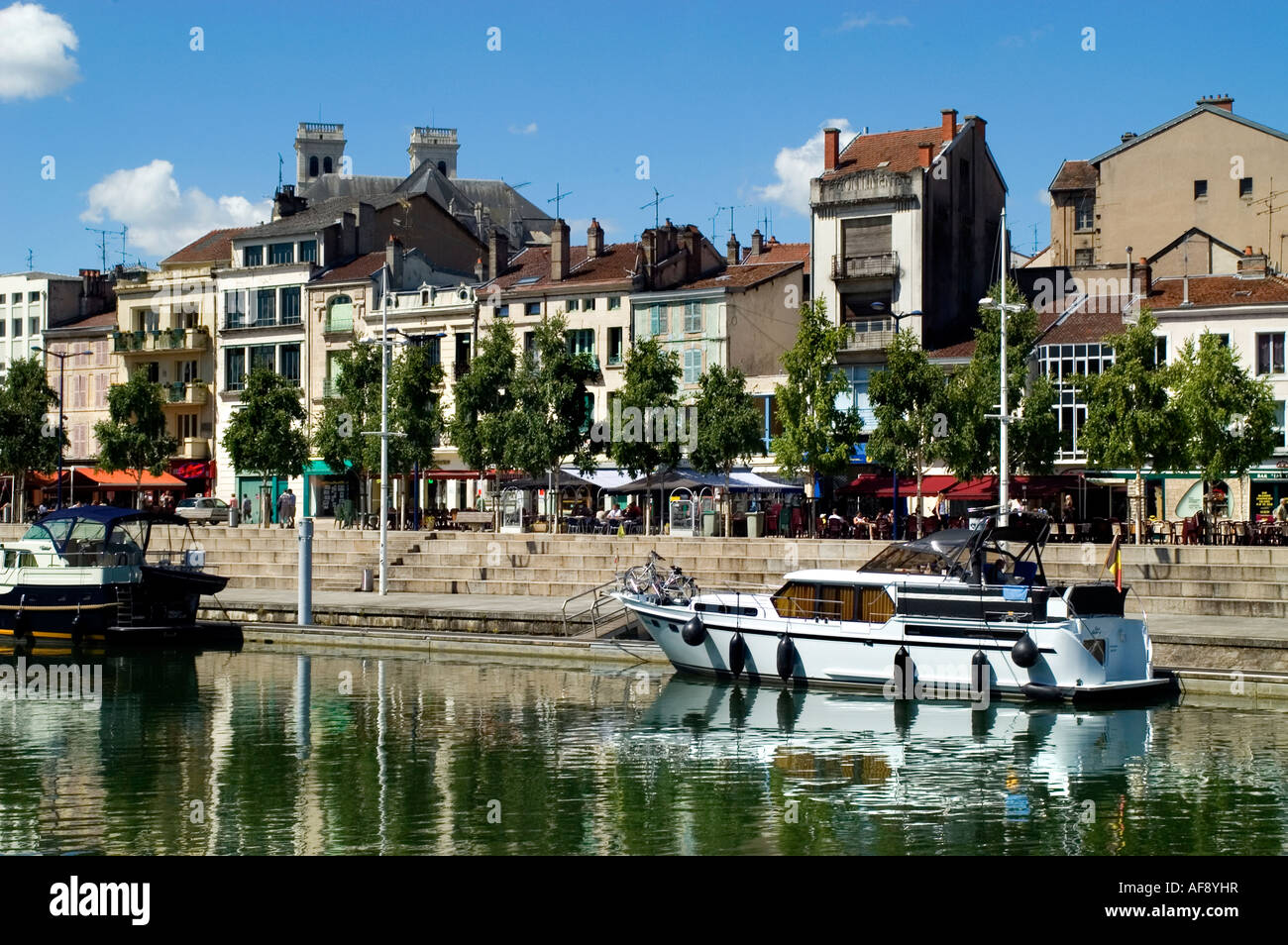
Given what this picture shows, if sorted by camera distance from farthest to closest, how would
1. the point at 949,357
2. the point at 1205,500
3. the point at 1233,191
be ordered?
the point at 1233,191, the point at 949,357, the point at 1205,500

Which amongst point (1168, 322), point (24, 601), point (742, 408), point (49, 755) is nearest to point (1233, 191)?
point (1168, 322)

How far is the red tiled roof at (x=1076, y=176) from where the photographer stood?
232 feet

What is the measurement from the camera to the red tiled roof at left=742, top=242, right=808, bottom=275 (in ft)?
235

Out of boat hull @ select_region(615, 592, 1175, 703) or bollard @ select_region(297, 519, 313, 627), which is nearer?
boat hull @ select_region(615, 592, 1175, 703)

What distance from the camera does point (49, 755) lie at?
971 inches

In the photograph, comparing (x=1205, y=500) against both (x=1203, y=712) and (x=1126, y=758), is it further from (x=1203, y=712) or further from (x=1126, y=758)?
(x=1126, y=758)

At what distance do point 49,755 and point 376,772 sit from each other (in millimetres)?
5687

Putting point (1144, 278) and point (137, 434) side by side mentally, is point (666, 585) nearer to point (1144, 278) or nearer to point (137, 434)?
point (1144, 278)

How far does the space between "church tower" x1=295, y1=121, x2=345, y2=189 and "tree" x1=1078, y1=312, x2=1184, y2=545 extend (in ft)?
340

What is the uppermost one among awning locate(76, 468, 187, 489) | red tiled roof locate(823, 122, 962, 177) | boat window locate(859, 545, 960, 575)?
red tiled roof locate(823, 122, 962, 177)

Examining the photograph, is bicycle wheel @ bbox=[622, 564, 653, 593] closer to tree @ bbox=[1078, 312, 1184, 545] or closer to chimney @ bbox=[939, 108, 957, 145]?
tree @ bbox=[1078, 312, 1184, 545]

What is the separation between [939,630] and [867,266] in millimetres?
33661

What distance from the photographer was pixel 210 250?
80.9 m

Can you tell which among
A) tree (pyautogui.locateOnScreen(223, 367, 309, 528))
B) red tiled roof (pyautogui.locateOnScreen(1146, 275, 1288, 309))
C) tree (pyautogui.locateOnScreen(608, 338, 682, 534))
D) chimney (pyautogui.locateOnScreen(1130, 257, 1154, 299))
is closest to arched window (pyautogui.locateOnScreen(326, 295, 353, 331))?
tree (pyautogui.locateOnScreen(223, 367, 309, 528))
